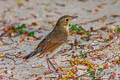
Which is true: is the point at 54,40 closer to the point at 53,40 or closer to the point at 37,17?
the point at 53,40

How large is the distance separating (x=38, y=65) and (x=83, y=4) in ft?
17.0

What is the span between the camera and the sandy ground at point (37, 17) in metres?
6.56

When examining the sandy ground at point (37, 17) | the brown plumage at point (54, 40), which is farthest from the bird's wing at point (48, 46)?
the sandy ground at point (37, 17)

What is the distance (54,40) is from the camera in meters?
6.79

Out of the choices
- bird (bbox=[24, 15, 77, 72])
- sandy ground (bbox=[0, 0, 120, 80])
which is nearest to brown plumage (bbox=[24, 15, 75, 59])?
bird (bbox=[24, 15, 77, 72])

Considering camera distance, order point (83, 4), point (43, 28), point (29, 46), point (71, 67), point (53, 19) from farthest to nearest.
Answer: point (83, 4) < point (53, 19) < point (43, 28) < point (29, 46) < point (71, 67)

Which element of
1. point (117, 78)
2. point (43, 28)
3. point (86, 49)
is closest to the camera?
point (117, 78)

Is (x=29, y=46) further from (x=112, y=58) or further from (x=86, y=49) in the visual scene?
(x=112, y=58)

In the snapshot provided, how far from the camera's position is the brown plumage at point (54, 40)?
654cm

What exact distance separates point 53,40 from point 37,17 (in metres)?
3.74

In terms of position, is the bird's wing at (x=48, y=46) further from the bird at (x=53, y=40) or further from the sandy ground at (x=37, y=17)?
the sandy ground at (x=37, y=17)

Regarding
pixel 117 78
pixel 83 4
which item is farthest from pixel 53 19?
pixel 117 78

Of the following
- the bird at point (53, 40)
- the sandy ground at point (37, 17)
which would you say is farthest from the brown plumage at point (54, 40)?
the sandy ground at point (37, 17)

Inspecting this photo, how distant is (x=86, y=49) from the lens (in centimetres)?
715
